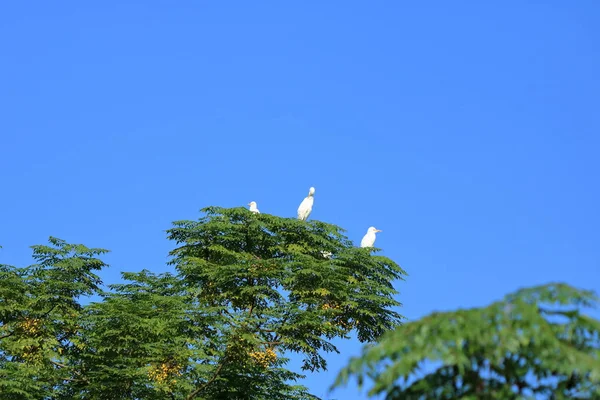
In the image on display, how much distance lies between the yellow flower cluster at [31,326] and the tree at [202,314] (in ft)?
0.14

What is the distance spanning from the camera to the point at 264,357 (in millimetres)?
24594

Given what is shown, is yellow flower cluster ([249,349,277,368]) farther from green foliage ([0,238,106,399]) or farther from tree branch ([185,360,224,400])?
green foliage ([0,238,106,399])

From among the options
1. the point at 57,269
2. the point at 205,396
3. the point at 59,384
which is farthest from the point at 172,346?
the point at 57,269

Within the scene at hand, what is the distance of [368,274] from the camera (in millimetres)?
30641

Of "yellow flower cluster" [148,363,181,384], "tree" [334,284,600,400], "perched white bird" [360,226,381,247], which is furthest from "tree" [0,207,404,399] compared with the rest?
"tree" [334,284,600,400]

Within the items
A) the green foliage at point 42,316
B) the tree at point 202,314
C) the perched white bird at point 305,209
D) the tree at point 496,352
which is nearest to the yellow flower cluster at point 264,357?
the tree at point 202,314

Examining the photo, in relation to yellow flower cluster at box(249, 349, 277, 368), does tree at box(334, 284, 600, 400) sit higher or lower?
lower

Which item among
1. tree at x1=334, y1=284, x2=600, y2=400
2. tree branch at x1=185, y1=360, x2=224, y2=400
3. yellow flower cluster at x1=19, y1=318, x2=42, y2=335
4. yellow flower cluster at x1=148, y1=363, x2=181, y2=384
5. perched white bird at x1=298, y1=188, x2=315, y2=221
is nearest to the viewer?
tree at x1=334, y1=284, x2=600, y2=400

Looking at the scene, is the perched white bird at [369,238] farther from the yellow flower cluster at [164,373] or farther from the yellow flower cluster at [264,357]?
the yellow flower cluster at [164,373]

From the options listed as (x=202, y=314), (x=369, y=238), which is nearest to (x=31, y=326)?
(x=202, y=314)

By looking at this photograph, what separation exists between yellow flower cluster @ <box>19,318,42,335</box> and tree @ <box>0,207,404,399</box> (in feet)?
0.14

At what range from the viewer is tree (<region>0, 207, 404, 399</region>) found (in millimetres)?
24812

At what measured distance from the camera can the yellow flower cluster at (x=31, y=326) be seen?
90.8ft

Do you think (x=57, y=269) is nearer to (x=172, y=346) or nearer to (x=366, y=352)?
(x=172, y=346)
